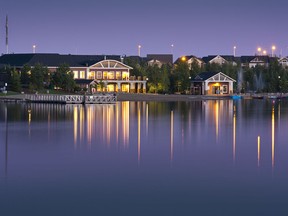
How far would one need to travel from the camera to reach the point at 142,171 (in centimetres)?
2117

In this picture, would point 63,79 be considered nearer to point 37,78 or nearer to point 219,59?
point 37,78

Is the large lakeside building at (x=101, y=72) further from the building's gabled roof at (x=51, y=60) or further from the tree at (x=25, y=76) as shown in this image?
the tree at (x=25, y=76)

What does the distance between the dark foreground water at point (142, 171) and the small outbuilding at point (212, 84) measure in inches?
2426

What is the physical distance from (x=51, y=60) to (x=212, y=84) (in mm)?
24043

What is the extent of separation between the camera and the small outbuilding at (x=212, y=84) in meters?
98.0

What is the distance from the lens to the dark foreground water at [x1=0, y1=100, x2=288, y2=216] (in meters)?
16.4

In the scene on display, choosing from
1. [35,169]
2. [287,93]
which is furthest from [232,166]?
[287,93]

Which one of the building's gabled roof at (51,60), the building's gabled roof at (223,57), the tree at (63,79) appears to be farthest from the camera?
the building's gabled roof at (223,57)

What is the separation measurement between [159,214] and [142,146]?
41.2 feet

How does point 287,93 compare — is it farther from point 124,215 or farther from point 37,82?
point 124,215

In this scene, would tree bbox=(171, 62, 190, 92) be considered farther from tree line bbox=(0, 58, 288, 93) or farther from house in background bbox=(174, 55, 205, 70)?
house in background bbox=(174, 55, 205, 70)

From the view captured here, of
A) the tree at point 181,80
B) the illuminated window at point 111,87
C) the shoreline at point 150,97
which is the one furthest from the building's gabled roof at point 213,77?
the illuminated window at point 111,87

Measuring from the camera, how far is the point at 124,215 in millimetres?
15492

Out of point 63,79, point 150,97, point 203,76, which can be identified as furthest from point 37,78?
point 203,76
